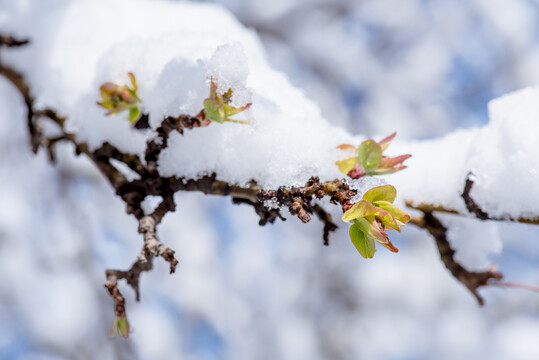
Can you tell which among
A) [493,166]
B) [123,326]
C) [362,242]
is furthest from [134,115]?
[493,166]

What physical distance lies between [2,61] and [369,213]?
3.95 ft

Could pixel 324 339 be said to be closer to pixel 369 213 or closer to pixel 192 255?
pixel 192 255

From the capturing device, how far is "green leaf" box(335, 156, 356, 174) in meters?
0.62

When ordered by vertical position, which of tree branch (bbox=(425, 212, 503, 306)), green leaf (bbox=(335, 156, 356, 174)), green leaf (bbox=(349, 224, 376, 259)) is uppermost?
green leaf (bbox=(335, 156, 356, 174))

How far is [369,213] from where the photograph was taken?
0.48 meters

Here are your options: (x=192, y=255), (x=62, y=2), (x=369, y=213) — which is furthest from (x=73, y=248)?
(x=369, y=213)

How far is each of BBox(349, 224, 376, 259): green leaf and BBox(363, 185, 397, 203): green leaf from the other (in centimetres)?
4

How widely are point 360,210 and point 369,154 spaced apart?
15 cm

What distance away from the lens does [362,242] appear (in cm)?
51

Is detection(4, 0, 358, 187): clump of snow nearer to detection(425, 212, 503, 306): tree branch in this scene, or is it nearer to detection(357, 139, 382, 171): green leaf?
detection(357, 139, 382, 171): green leaf

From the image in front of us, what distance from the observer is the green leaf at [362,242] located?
1.68 ft

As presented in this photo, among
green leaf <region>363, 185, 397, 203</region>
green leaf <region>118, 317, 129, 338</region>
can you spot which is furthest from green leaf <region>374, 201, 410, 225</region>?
green leaf <region>118, 317, 129, 338</region>

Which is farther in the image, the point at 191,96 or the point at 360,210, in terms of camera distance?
the point at 191,96

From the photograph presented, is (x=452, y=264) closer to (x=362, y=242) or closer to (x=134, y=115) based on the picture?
(x=362, y=242)
